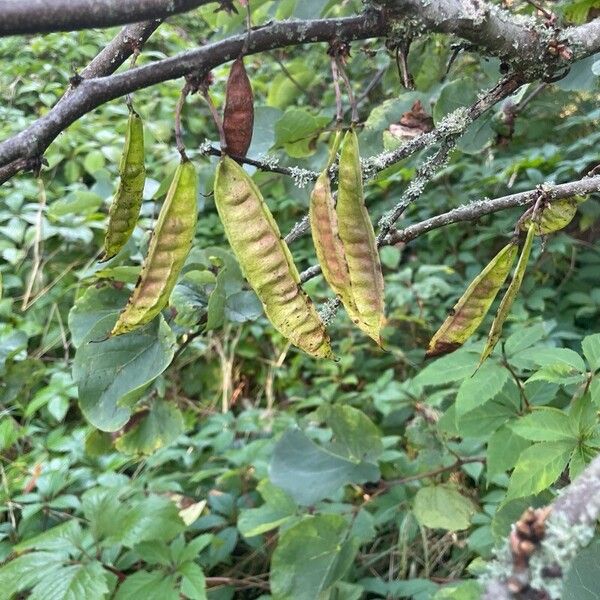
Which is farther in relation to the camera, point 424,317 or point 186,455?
point 424,317

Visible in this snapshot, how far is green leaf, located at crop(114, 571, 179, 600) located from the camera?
1118 millimetres

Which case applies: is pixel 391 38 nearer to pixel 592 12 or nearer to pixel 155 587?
pixel 592 12

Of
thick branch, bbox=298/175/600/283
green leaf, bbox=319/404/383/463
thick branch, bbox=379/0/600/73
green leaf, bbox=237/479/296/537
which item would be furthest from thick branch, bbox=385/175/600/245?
green leaf, bbox=237/479/296/537

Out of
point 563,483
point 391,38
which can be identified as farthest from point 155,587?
point 391,38

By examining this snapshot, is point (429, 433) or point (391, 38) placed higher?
point (391, 38)

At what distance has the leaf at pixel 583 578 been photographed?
71 centimetres

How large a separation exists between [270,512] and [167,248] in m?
0.89

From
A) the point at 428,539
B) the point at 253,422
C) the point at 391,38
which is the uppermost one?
the point at 391,38

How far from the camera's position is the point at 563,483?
97 centimetres

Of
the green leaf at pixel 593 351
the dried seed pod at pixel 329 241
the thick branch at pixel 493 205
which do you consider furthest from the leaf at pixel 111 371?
the green leaf at pixel 593 351

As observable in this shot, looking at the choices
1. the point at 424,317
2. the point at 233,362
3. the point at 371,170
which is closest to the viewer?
the point at 371,170

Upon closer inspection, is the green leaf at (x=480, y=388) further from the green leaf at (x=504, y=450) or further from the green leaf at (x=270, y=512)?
the green leaf at (x=270, y=512)

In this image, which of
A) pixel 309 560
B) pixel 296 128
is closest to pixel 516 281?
pixel 296 128

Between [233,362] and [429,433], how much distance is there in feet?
3.76
